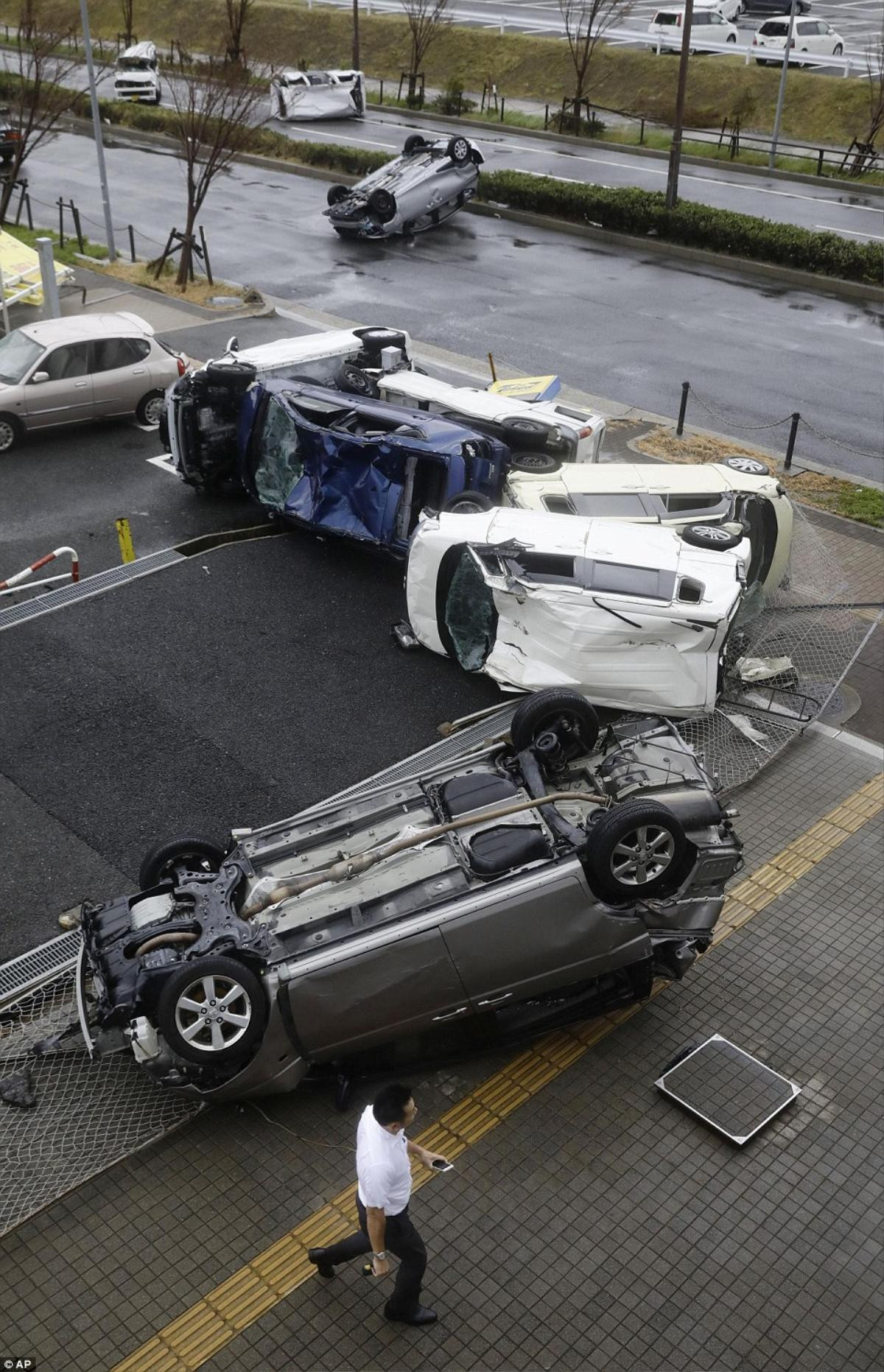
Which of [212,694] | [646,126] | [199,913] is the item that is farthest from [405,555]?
[646,126]

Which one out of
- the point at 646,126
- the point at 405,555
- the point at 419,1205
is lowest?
the point at 419,1205

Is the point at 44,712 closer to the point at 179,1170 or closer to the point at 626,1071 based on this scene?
the point at 179,1170

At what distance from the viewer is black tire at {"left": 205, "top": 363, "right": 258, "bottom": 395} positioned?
14.1 metres

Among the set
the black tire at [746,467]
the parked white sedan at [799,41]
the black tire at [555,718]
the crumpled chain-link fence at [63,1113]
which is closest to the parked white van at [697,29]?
the parked white sedan at [799,41]

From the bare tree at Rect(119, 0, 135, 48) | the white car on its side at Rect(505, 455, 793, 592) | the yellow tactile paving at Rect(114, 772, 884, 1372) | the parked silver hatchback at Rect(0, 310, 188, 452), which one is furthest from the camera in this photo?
the bare tree at Rect(119, 0, 135, 48)

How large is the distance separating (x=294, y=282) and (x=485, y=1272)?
20.7 meters

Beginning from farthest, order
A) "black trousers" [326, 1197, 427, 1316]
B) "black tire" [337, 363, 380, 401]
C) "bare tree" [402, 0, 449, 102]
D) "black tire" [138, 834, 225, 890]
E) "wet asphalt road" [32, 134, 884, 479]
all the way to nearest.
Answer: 1. "bare tree" [402, 0, 449, 102]
2. "wet asphalt road" [32, 134, 884, 479]
3. "black tire" [337, 363, 380, 401]
4. "black tire" [138, 834, 225, 890]
5. "black trousers" [326, 1197, 427, 1316]

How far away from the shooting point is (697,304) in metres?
23.6

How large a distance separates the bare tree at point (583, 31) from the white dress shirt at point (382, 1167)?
3501 cm

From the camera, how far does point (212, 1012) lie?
6746 mm

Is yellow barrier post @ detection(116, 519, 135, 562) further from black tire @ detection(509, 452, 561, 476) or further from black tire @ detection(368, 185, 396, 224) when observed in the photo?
black tire @ detection(368, 185, 396, 224)

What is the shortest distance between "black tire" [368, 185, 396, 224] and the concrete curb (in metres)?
11.4

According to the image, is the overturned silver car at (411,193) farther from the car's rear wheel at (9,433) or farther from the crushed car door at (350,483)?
the crushed car door at (350,483)

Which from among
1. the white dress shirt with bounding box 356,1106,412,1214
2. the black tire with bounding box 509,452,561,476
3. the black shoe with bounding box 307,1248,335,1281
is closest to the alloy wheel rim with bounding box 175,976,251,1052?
the black shoe with bounding box 307,1248,335,1281
